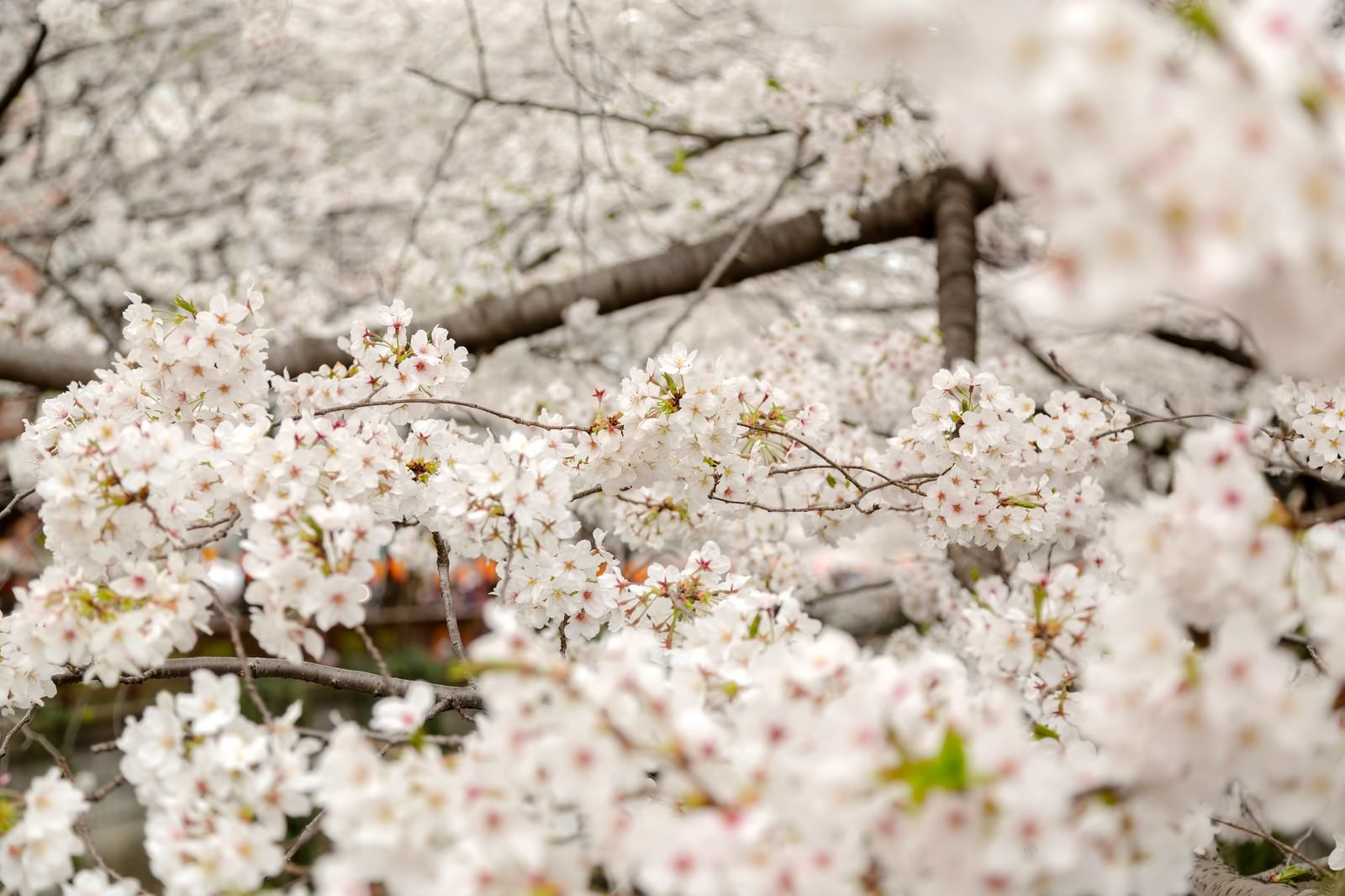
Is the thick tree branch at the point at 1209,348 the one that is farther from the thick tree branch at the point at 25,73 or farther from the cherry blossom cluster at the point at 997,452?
the thick tree branch at the point at 25,73

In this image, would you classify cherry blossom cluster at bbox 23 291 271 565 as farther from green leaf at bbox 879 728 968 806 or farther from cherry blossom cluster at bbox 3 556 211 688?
green leaf at bbox 879 728 968 806

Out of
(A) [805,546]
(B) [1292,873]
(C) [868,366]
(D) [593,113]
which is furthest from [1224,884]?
(D) [593,113]

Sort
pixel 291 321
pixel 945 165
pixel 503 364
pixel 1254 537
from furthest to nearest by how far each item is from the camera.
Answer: pixel 503 364 < pixel 291 321 < pixel 945 165 < pixel 1254 537

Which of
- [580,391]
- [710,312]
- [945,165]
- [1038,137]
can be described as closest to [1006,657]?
[1038,137]

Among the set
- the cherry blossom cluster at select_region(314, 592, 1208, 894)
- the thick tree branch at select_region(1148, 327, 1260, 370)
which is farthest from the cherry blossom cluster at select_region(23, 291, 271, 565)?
the thick tree branch at select_region(1148, 327, 1260, 370)

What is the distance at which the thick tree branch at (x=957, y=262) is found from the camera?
12.2 ft

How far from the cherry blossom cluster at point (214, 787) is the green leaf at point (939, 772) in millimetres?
794

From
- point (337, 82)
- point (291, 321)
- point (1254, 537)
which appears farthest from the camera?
point (337, 82)

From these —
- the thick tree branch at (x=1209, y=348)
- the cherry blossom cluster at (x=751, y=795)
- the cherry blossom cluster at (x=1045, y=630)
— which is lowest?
the thick tree branch at (x=1209, y=348)

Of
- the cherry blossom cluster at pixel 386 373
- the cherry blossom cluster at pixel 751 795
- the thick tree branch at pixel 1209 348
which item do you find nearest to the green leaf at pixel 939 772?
the cherry blossom cluster at pixel 751 795

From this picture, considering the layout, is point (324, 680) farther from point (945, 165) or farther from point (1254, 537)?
point (945, 165)

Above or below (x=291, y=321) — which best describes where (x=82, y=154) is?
above

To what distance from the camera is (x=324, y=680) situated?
1.89 meters

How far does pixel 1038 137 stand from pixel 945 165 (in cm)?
362
